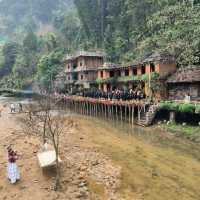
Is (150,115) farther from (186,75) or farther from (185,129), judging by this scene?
(186,75)

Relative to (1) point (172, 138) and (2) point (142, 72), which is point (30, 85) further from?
(1) point (172, 138)

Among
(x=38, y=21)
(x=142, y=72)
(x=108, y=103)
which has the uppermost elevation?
(x=38, y=21)

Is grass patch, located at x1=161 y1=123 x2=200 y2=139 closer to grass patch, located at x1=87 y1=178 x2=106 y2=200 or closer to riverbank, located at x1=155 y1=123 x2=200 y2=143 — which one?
riverbank, located at x1=155 y1=123 x2=200 y2=143

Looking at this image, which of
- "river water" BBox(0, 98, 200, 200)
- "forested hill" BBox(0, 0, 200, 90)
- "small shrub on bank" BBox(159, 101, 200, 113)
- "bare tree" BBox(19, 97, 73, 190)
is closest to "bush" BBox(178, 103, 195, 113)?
"small shrub on bank" BBox(159, 101, 200, 113)

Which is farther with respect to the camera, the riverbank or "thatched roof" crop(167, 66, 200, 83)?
"thatched roof" crop(167, 66, 200, 83)

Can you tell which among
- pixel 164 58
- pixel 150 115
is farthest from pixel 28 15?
pixel 150 115

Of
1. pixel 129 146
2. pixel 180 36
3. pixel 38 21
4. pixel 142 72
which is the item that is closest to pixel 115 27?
pixel 142 72

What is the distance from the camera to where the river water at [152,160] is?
705 inches

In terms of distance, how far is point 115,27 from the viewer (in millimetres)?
78875

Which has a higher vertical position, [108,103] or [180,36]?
[180,36]

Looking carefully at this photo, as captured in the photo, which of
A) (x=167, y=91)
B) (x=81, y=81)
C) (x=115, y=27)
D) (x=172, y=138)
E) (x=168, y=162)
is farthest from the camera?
(x=115, y=27)

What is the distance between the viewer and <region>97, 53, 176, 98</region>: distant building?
43.9 m

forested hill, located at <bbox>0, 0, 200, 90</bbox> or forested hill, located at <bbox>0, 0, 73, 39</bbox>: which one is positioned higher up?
forested hill, located at <bbox>0, 0, 73, 39</bbox>

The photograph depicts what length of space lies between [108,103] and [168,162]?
72.4 feet
